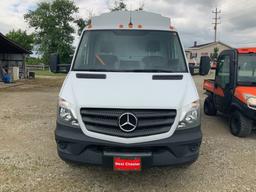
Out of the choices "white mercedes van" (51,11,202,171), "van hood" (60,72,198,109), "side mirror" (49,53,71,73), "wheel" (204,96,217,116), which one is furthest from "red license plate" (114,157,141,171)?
"wheel" (204,96,217,116)

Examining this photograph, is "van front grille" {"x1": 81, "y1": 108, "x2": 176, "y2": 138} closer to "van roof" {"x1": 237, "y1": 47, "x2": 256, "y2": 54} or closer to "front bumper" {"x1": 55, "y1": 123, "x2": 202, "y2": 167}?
"front bumper" {"x1": 55, "y1": 123, "x2": 202, "y2": 167}

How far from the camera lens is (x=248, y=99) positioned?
19.2 ft

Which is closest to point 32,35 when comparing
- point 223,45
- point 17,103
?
point 17,103

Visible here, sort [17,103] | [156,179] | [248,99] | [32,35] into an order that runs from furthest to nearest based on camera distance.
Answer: [32,35], [17,103], [248,99], [156,179]

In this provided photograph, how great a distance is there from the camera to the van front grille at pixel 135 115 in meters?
3.33

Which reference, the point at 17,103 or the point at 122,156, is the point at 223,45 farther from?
the point at 122,156

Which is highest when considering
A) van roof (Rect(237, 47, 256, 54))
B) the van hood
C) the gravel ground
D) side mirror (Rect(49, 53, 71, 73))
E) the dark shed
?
the dark shed

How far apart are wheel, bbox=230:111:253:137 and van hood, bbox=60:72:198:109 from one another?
2.73m

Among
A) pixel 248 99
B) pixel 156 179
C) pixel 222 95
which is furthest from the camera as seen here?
pixel 222 95

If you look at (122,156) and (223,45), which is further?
(223,45)

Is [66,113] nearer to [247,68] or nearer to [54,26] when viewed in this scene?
[247,68]

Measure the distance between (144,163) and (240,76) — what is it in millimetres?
4123

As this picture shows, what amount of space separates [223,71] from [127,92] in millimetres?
4547

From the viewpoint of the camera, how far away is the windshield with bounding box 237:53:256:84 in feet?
20.9
